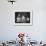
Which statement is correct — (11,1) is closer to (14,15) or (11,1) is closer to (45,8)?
(14,15)

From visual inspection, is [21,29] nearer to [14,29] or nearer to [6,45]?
[14,29]

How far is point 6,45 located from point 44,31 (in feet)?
4.75

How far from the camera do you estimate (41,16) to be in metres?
4.56

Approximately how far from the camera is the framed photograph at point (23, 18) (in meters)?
4.55

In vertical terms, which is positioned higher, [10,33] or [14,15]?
[14,15]

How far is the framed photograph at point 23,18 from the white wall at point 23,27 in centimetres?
13

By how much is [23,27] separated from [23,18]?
A: 0.30 meters

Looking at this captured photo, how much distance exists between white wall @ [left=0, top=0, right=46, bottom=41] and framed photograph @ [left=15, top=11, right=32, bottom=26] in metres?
0.13

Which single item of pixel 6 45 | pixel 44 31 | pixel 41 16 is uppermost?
pixel 41 16

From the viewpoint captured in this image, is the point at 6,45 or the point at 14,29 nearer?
the point at 6,45

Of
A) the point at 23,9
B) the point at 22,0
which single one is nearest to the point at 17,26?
the point at 23,9

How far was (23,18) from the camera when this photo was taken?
4609 millimetres

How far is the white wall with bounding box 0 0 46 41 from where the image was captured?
14.9 feet

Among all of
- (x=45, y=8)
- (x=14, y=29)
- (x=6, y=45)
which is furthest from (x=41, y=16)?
(x=6, y=45)
